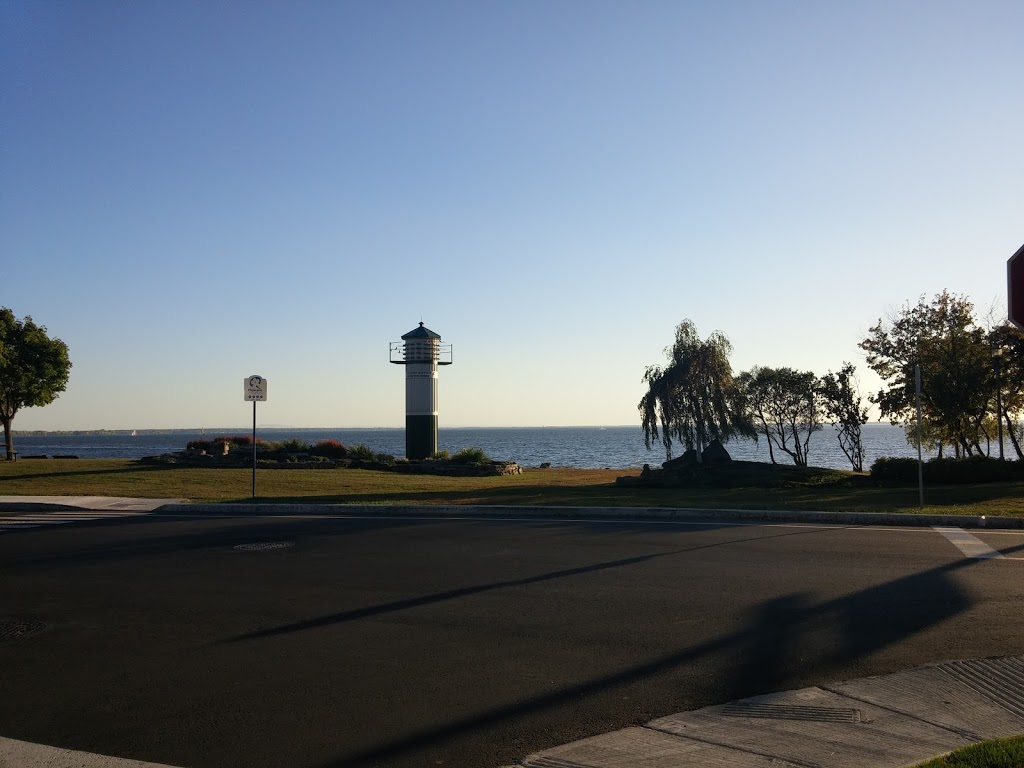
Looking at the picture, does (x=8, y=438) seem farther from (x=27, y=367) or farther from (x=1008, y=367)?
(x=1008, y=367)

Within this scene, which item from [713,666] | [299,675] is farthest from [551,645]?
[299,675]

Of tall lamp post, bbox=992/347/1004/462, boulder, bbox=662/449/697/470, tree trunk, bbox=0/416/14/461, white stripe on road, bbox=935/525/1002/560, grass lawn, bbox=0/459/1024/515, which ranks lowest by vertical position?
white stripe on road, bbox=935/525/1002/560

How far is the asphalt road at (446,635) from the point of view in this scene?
573cm

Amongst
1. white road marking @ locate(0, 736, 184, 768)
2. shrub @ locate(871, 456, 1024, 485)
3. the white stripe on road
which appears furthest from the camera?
shrub @ locate(871, 456, 1024, 485)

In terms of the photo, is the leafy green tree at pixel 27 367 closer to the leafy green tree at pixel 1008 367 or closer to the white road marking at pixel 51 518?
the white road marking at pixel 51 518

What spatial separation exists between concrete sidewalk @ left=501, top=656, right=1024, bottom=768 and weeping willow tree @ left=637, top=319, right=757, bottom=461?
26.7 metres

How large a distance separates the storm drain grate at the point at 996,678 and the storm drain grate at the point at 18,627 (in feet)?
26.6

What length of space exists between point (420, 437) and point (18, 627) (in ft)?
111

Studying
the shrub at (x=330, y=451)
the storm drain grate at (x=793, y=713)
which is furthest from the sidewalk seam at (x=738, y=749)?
the shrub at (x=330, y=451)

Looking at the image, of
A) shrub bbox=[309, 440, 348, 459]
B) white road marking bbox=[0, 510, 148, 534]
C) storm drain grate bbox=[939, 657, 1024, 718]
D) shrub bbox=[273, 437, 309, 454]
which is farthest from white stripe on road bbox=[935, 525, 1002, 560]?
shrub bbox=[273, 437, 309, 454]

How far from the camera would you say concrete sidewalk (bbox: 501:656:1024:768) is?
501 centimetres

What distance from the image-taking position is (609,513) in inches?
661

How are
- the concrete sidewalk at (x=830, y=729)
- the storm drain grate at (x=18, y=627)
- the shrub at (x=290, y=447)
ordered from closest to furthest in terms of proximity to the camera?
the concrete sidewalk at (x=830, y=729)
the storm drain grate at (x=18, y=627)
the shrub at (x=290, y=447)

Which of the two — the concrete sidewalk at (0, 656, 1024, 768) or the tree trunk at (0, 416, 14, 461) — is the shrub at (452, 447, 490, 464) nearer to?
the tree trunk at (0, 416, 14, 461)
